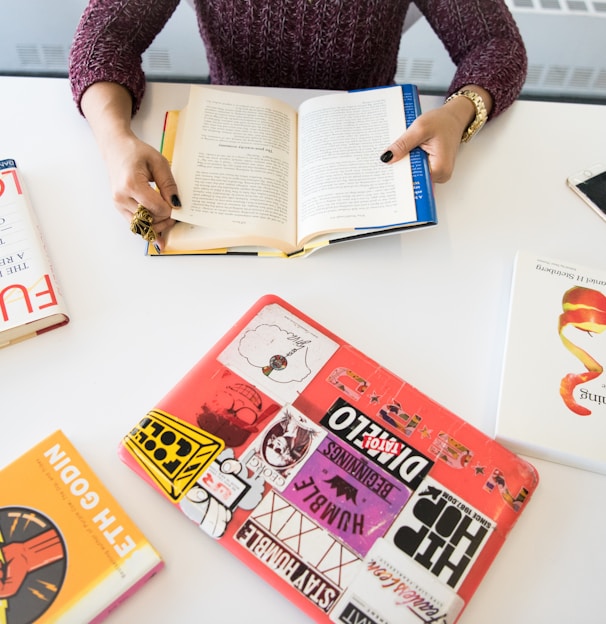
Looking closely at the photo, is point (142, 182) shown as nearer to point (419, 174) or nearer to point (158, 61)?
point (419, 174)

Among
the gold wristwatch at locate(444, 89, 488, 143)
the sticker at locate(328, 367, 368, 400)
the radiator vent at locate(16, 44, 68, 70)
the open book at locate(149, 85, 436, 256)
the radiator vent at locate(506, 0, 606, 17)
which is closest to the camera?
the sticker at locate(328, 367, 368, 400)

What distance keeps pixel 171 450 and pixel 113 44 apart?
0.60m

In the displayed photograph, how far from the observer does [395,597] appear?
45 cm

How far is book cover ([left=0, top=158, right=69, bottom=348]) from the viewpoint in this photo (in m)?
0.59

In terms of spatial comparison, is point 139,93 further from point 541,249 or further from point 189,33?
point 189,33

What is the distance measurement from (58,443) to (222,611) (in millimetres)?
227

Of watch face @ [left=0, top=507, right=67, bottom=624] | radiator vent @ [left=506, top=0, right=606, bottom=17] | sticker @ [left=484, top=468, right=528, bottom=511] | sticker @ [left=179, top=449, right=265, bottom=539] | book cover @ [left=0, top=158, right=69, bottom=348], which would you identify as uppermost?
radiator vent @ [left=506, top=0, right=606, bottom=17]

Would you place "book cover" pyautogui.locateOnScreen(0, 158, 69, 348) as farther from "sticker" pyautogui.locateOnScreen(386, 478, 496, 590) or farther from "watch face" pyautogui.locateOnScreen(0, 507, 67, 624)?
"sticker" pyautogui.locateOnScreen(386, 478, 496, 590)

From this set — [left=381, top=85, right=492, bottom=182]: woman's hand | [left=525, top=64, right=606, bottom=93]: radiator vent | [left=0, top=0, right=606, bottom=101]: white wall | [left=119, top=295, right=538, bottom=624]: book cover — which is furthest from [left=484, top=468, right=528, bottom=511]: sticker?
[left=525, top=64, right=606, bottom=93]: radiator vent

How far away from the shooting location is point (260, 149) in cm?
73

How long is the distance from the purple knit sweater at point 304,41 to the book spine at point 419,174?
103 mm

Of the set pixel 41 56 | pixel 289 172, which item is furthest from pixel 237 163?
pixel 41 56

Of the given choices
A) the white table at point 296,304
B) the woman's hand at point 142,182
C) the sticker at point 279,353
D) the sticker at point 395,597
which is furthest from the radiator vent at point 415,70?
the sticker at point 395,597

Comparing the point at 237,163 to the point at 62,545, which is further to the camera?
the point at 237,163
